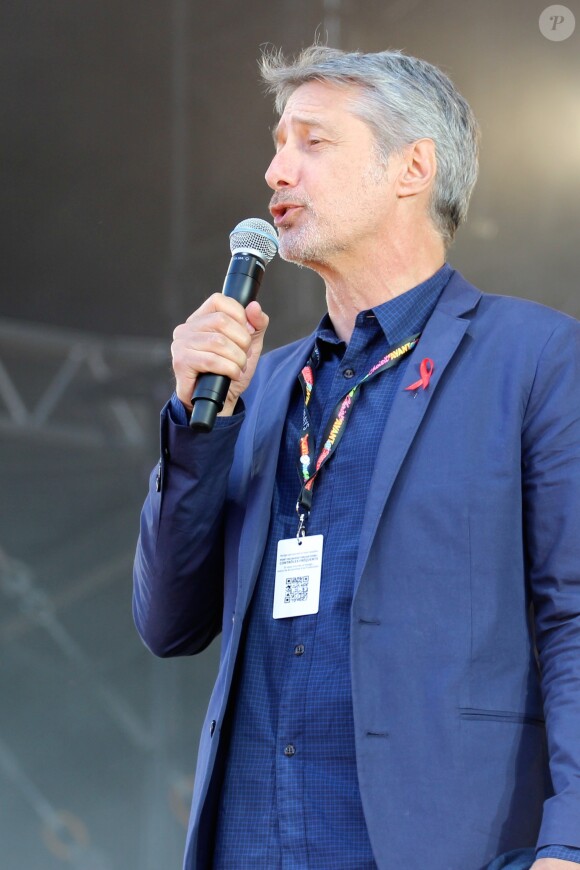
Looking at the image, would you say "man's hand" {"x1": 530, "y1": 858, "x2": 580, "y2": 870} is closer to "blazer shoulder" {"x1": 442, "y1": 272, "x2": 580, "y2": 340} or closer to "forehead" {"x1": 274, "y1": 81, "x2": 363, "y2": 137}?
"blazer shoulder" {"x1": 442, "y1": 272, "x2": 580, "y2": 340}

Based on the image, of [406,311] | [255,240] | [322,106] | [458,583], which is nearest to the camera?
[458,583]

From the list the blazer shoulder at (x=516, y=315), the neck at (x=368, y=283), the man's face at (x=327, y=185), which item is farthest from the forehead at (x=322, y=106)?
the blazer shoulder at (x=516, y=315)

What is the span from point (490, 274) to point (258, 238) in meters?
1.54

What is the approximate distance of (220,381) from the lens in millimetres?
1516

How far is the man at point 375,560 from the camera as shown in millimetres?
1424

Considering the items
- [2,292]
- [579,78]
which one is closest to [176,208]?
[2,292]

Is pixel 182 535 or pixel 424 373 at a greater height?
pixel 424 373

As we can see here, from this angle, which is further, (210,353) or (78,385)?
(78,385)

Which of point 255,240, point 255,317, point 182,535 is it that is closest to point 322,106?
point 255,240

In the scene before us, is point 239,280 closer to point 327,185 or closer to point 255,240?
point 255,240

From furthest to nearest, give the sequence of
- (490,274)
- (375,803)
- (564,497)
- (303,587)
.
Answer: (490,274) < (303,587) < (564,497) < (375,803)

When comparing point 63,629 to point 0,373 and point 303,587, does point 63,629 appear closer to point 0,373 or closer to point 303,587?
point 0,373

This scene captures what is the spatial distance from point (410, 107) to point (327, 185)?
241 millimetres

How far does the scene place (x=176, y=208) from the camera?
10.6 ft
